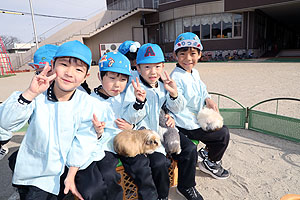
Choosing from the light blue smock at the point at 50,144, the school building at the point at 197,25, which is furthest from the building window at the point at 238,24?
the light blue smock at the point at 50,144

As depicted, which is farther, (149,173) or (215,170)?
(215,170)

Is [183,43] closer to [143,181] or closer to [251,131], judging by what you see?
[143,181]

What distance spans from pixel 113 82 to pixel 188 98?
1.04 m

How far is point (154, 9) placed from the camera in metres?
23.7

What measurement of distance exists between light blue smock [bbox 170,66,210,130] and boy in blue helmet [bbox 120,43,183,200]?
0.23 m

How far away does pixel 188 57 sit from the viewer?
2730mm

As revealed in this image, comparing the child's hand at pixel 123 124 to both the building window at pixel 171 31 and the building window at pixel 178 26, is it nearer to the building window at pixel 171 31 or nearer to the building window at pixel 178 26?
the building window at pixel 178 26

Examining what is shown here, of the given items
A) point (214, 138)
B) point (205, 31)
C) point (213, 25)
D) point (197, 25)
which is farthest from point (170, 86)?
point (197, 25)

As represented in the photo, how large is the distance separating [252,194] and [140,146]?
1.43 m

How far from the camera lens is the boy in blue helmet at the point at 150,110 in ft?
6.46

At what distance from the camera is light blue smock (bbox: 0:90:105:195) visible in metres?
1.68

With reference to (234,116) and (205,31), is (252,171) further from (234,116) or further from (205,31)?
(205,31)

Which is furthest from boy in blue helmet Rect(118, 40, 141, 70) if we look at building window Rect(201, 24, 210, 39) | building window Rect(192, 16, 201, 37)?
building window Rect(192, 16, 201, 37)

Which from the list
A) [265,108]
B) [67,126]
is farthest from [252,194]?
[265,108]
